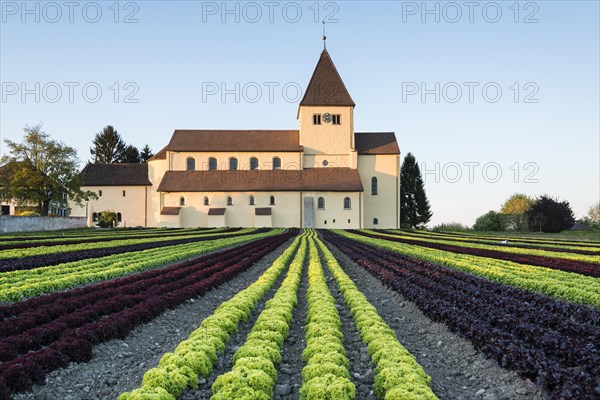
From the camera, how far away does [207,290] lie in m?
14.5

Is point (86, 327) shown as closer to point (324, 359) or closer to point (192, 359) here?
point (192, 359)

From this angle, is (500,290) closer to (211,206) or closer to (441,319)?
(441,319)

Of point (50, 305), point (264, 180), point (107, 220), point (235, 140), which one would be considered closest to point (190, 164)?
point (235, 140)

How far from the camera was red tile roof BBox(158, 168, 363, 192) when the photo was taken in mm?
62719

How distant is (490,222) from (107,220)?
49.4 metres

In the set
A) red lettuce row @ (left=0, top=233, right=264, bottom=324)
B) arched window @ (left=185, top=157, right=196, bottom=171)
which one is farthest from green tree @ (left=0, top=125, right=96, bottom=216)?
red lettuce row @ (left=0, top=233, right=264, bottom=324)

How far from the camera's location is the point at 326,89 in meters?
67.7

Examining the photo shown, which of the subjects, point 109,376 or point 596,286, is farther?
point 596,286

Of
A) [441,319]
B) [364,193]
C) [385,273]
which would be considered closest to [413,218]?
[364,193]

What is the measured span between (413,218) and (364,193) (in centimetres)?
1740

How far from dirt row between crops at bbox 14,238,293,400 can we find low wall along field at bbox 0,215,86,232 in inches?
1603

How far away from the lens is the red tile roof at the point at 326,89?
66.8 m

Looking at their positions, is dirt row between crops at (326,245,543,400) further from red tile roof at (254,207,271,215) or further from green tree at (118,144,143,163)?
green tree at (118,144,143,163)

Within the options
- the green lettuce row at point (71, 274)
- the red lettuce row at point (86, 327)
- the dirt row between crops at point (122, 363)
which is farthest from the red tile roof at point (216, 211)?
the dirt row between crops at point (122, 363)
